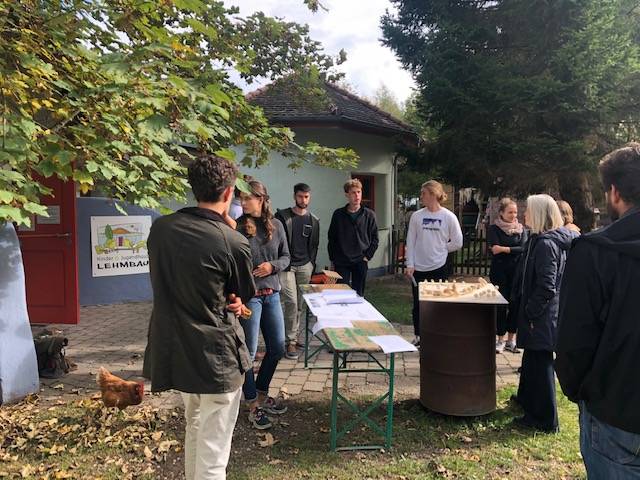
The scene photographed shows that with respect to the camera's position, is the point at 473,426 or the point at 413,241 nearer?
the point at 473,426

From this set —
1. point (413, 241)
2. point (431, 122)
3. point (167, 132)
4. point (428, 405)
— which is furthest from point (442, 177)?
Result: point (167, 132)

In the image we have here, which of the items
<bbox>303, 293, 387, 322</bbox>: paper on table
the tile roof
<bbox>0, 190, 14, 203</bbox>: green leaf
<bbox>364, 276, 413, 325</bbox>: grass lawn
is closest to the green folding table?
<bbox>303, 293, 387, 322</bbox>: paper on table

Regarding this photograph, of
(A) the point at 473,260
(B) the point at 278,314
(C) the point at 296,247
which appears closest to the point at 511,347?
(C) the point at 296,247

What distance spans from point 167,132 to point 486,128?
331 inches

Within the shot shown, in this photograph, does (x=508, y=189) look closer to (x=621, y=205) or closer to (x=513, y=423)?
(x=513, y=423)

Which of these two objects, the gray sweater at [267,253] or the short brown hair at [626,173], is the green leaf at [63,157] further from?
the short brown hair at [626,173]

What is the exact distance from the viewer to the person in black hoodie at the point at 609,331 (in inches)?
72.0

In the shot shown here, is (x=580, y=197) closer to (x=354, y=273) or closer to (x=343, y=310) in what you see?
(x=354, y=273)

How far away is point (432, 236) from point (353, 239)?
107cm

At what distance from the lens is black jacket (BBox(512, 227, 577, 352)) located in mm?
3830

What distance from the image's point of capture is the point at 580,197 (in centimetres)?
1030

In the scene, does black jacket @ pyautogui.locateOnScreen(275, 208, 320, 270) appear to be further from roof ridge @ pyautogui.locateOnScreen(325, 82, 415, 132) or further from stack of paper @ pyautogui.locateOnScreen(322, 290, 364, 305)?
roof ridge @ pyautogui.locateOnScreen(325, 82, 415, 132)

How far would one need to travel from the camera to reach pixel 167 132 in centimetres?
312

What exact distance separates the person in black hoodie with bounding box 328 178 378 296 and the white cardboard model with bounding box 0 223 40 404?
11.6 feet
